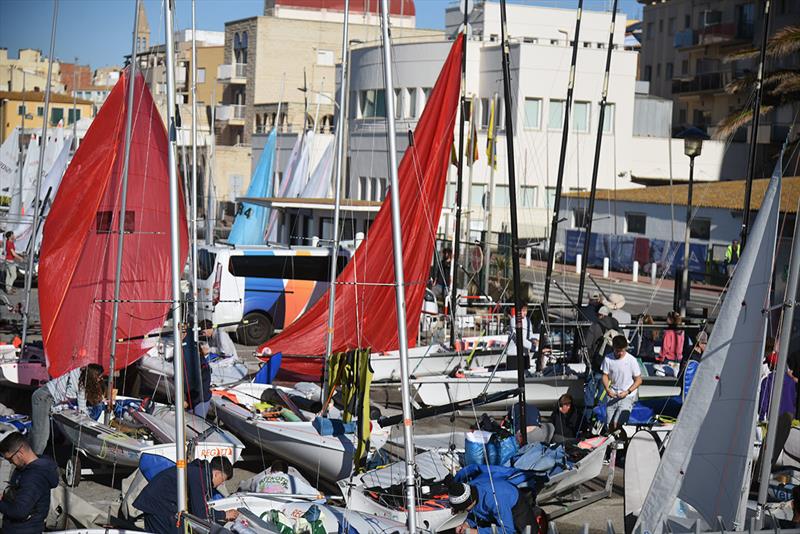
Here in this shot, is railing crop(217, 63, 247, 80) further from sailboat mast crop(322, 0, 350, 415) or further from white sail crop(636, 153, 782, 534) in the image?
white sail crop(636, 153, 782, 534)

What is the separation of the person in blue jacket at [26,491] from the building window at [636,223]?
104 ft

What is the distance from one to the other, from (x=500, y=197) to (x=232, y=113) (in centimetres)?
2950

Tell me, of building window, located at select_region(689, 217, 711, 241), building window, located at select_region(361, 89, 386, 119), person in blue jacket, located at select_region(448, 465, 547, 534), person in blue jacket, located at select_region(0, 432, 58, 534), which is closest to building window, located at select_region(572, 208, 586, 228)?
building window, located at select_region(689, 217, 711, 241)

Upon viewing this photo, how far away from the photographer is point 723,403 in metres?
8.25

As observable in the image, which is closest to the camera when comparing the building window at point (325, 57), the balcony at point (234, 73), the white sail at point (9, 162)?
the white sail at point (9, 162)

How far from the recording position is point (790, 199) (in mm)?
26828

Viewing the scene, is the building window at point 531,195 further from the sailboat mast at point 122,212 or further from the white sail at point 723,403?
the white sail at point 723,403

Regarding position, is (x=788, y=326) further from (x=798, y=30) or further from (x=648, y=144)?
(x=648, y=144)

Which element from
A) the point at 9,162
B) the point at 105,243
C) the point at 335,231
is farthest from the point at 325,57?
the point at 105,243

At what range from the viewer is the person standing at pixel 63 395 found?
12008mm

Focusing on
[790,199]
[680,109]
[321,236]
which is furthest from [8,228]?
[680,109]

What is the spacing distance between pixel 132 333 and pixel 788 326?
28.4 feet

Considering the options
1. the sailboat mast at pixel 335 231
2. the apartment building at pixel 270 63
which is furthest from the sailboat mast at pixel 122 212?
the apartment building at pixel 270 63

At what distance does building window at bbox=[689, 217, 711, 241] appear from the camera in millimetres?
35062
